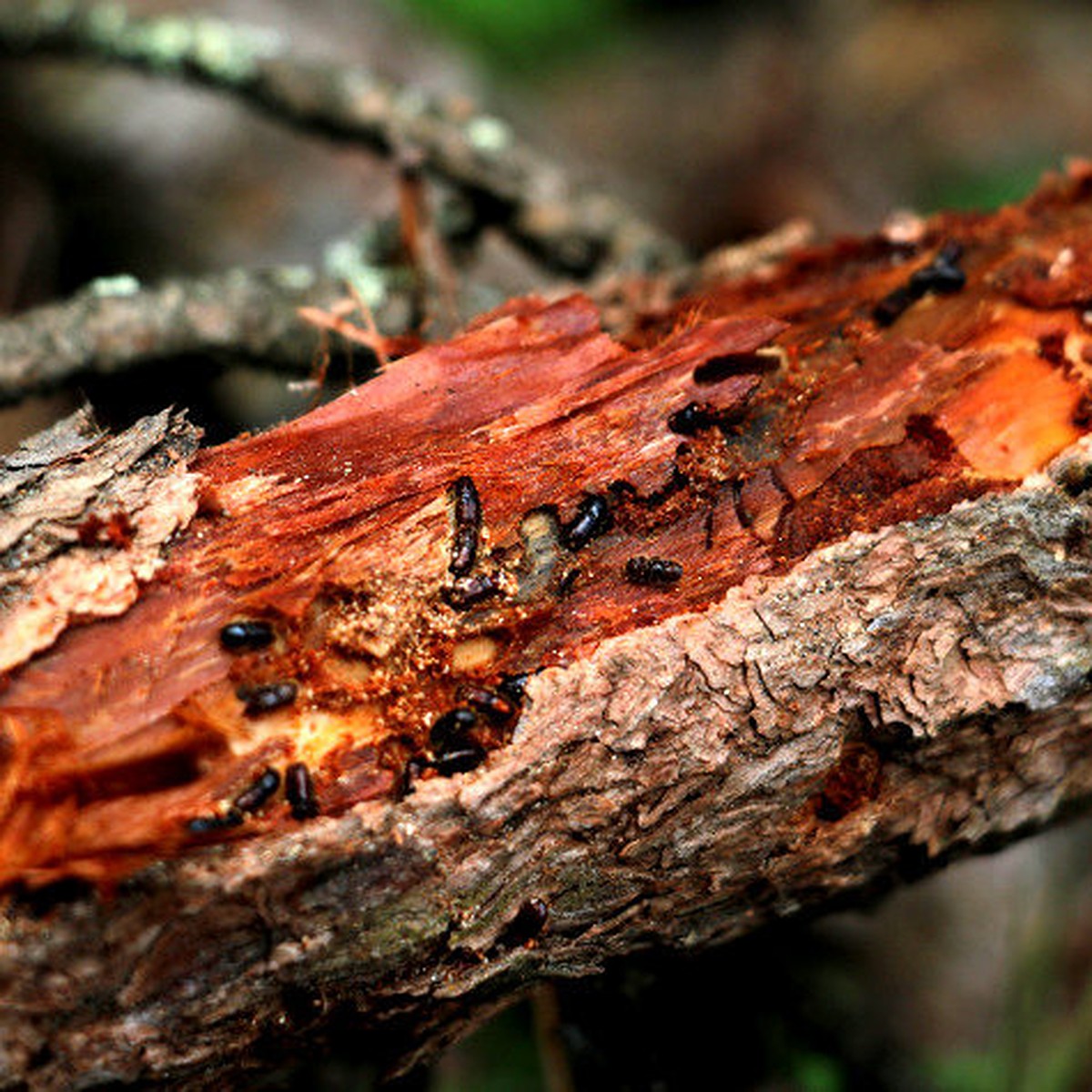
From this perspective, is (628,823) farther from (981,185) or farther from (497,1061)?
(981,185)

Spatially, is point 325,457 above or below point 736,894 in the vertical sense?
above

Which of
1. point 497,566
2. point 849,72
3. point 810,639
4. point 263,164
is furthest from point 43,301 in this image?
point 849,72

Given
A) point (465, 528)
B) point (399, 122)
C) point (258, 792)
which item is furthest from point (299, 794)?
point (399, 122)

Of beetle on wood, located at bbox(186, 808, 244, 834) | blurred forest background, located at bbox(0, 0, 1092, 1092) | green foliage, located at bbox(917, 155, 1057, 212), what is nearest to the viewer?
beetle on wood, located at bbox(186, 808, 244, 834)

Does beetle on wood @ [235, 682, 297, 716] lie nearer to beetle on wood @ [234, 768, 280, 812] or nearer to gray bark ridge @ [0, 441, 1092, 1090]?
beetle on wood @ [234, 768, 280, 812]

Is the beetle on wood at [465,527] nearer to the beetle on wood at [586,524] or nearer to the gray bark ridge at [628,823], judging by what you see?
the beetle on wood at [586,524]

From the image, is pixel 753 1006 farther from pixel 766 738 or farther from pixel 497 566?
pixel 497 566

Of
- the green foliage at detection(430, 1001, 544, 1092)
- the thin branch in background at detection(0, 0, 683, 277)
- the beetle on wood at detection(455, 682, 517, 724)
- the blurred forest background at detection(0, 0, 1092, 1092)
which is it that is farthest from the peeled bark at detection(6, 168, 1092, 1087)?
the green foliage at detection(430, 1001, 544, 1092)

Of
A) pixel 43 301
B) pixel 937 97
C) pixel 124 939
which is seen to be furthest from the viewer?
pixel 937 97
